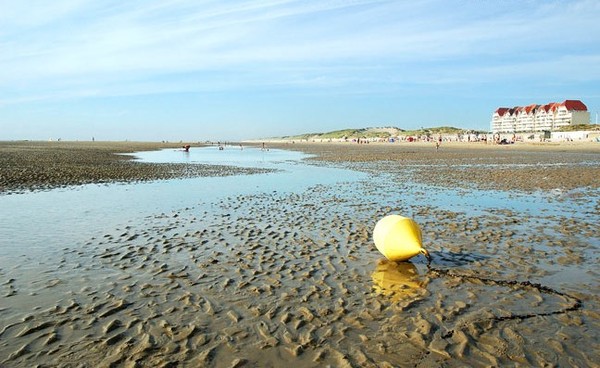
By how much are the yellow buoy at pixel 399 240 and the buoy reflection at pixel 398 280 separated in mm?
246

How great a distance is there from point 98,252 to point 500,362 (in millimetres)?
9966

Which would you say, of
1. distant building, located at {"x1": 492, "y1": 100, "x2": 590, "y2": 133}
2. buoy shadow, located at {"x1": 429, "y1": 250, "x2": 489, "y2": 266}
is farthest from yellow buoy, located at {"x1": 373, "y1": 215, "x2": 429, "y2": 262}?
distant building, located at {"x1": 492, "y1": 100, "x2": 590, "y2": 133}

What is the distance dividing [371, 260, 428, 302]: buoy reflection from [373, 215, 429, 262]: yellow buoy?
246 millimetres

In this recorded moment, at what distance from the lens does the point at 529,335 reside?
645cm

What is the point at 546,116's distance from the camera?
174500 millimetres

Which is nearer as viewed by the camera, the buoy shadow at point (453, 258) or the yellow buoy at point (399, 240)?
the yellow buoy at point (399, 240)

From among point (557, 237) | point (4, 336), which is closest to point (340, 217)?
point (557, 237)

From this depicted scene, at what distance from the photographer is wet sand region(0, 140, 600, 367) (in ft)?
19.6

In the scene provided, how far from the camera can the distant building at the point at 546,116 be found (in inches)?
6398

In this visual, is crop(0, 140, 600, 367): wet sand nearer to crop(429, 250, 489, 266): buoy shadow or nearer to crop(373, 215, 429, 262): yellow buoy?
crop(429, 250, 489, 266): buoy shadow

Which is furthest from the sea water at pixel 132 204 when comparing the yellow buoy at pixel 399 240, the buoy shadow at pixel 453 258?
the yellow buoy at pixel 399 240

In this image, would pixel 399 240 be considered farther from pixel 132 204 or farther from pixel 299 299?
pixel 132 204

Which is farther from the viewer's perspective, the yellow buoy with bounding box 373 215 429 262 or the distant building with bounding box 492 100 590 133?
the distant building with bounding box 492 100 590 133

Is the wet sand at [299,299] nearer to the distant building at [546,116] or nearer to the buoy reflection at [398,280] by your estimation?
the buoy reflection at [398,280]
